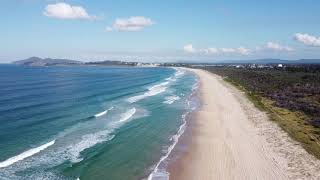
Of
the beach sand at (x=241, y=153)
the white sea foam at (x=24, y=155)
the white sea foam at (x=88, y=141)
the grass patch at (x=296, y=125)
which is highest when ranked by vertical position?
the white sea foam at (x=24, y=155)

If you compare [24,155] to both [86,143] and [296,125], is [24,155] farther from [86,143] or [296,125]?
[296,125]

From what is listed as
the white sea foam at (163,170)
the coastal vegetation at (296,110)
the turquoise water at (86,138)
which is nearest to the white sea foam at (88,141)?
the turquoise water at (86,138)

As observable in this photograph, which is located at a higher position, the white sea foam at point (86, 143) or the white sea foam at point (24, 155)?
the white sea foam at point (24, 155)

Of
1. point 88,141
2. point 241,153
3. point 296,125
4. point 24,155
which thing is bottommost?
point 241,153

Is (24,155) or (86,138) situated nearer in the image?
(24,155)

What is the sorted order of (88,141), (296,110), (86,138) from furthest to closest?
(296,110), (86,138), (88,141)

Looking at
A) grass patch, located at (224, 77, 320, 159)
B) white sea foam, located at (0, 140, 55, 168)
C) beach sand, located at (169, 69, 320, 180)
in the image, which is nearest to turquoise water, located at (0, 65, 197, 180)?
white sea foam, located at (0, 140, 55, 168)

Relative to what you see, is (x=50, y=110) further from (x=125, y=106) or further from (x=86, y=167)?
(x=86, y=167)

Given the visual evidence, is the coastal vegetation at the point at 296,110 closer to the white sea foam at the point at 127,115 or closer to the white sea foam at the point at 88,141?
the white sea foam at the point at 127,115

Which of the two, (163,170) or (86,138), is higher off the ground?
(86,138)

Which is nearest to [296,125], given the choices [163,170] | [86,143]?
[163,170]
